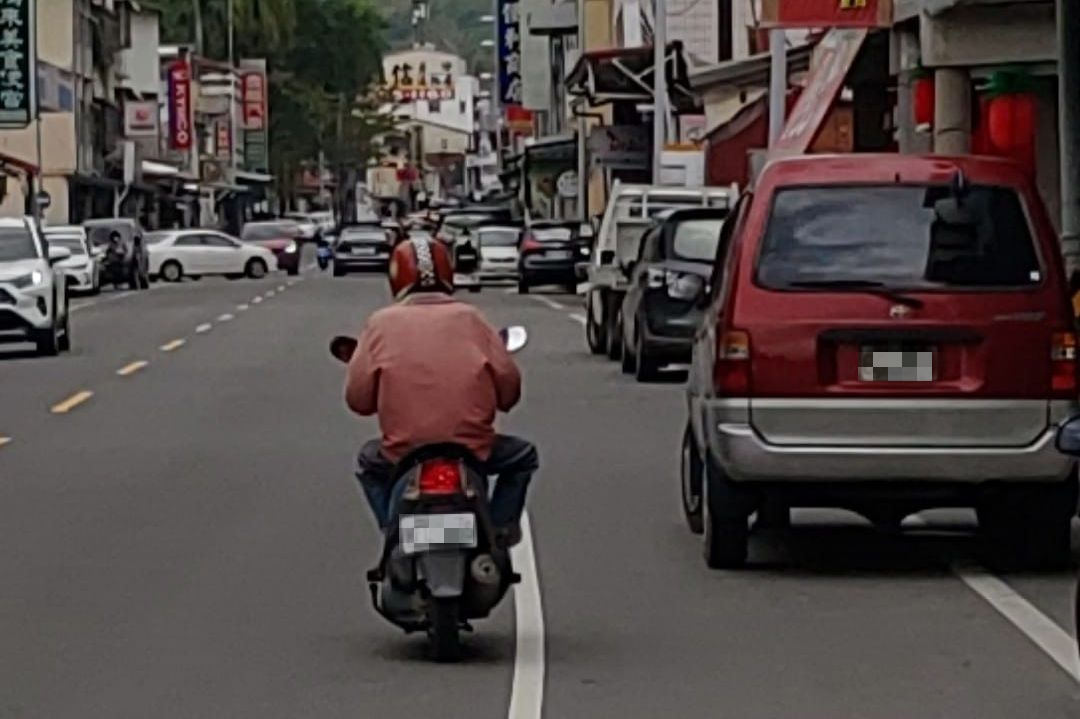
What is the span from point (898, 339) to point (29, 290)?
67.1 ft

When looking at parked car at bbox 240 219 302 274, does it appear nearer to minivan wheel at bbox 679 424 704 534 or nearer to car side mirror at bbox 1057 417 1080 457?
minivan wheel at bbox 679 424 704 534

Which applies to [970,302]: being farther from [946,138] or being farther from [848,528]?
[946,138]

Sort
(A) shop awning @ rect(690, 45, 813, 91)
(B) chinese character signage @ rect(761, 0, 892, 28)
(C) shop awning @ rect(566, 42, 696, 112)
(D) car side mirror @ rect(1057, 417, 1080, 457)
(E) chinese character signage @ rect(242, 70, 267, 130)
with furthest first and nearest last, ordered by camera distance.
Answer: (E) chinese character signage @ rect(242, 70, 267, 130), (C) shop awning @ rect(566, 42, 696, 112), (A) shop awning @ rect(690, 45, 813, 91), (B) chinese character signage @ rect(761, 0, 892, 28), (D) car side mirror @ rect(1057, 417, 1080, 457)

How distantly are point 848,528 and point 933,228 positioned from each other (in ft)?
9.32

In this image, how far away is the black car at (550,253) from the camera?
174 feet

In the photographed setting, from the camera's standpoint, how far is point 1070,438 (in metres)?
8.11

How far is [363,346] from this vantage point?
10.4 m

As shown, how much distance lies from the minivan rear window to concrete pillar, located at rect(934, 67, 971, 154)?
1670cm

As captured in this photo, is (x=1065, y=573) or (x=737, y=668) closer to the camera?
(x=737, y=668)

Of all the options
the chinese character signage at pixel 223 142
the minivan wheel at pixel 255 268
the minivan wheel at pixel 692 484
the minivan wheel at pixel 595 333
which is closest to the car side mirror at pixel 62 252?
the minivan wheel at pixel 255 268

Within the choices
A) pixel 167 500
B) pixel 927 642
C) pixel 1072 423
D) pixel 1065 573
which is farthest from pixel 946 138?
pixel 1072 423

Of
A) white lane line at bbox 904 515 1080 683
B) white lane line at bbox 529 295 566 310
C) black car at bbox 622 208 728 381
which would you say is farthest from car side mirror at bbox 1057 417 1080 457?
white lane line at bbox 529 295 566 310

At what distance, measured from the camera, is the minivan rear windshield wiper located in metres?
12.1

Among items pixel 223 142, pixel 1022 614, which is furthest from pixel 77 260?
pixel 223 142
